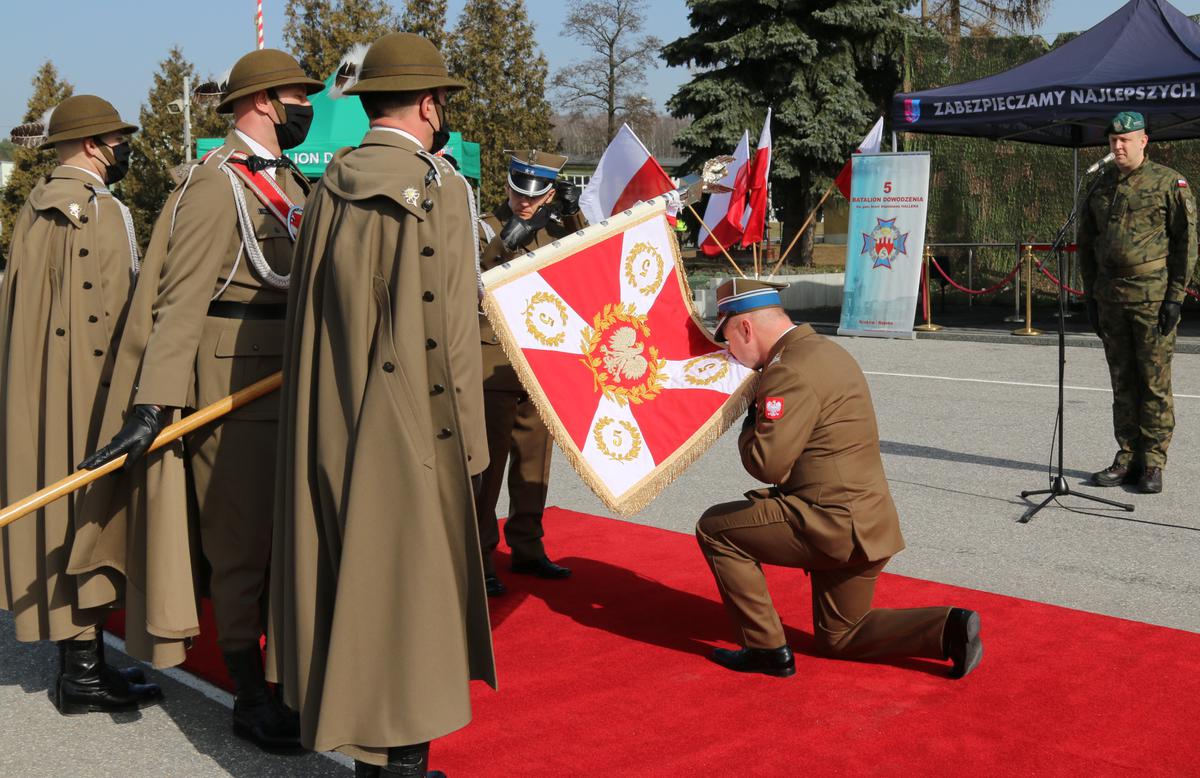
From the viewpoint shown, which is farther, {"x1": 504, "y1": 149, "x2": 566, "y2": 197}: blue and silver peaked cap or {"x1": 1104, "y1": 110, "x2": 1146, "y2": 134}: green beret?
{"x1": 1104, "y1": 110, "x2": 1146, "y2": 134}: green beret

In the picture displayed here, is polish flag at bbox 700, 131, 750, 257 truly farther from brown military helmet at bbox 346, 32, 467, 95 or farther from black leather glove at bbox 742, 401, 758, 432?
brown military helmet at bbox 346, 32, 467, 95

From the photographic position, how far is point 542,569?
232 inches

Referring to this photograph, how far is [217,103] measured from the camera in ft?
14.5

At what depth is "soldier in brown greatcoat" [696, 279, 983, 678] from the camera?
432 cm

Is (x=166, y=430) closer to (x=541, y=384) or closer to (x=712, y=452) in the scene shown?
(x=541, y=384)

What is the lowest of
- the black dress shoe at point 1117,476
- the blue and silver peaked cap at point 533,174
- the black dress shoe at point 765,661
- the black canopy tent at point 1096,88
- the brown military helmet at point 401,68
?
the black dress shoe at point 765,661

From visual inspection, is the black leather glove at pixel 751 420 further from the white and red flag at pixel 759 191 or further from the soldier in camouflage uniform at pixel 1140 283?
the white and red flag at pixel 759 191

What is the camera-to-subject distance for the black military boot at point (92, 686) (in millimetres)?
4309

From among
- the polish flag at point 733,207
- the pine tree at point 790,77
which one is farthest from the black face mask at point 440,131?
the pine tree at point 790,77

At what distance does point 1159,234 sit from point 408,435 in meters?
5.87

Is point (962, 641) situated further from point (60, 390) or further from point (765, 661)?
point (60, 390)

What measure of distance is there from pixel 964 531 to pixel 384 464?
13.7 feet

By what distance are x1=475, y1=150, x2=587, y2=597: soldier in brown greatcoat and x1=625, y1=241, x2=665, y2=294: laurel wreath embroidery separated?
69 cm

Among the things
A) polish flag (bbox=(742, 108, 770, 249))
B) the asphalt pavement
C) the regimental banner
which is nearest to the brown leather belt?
the regimental banner
